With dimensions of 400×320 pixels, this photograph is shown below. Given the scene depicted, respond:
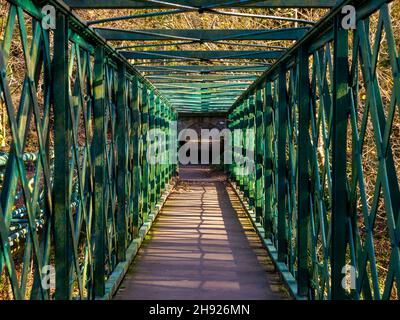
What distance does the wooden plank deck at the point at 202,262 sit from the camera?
6.48 m

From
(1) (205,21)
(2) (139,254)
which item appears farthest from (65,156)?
(1) (205,21)

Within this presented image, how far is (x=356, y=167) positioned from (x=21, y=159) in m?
1.99

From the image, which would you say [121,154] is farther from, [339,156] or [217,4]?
[339,156]

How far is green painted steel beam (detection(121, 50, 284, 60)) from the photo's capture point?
25.8 ft

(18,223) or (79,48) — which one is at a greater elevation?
(79,48)

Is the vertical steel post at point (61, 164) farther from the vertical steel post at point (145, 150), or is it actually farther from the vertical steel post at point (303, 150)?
the vertical steel post at point (145, 150)

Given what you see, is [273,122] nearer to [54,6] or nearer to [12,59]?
[54,6]

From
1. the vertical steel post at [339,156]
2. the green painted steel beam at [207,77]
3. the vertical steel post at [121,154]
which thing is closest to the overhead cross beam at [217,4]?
the vertical steel post at [339,156]

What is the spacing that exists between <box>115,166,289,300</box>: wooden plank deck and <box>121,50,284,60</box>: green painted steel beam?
8.77 ft

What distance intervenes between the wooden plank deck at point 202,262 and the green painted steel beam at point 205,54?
2.67m

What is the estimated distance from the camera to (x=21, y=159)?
3389 millimetres

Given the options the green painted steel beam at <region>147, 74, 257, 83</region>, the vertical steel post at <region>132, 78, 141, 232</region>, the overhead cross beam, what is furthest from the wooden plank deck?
the overhead cross beam

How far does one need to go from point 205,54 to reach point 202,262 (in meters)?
2.77

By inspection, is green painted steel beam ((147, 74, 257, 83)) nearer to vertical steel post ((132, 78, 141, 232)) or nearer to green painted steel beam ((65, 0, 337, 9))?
vertical steel post ((132, 78, 141, 232))
